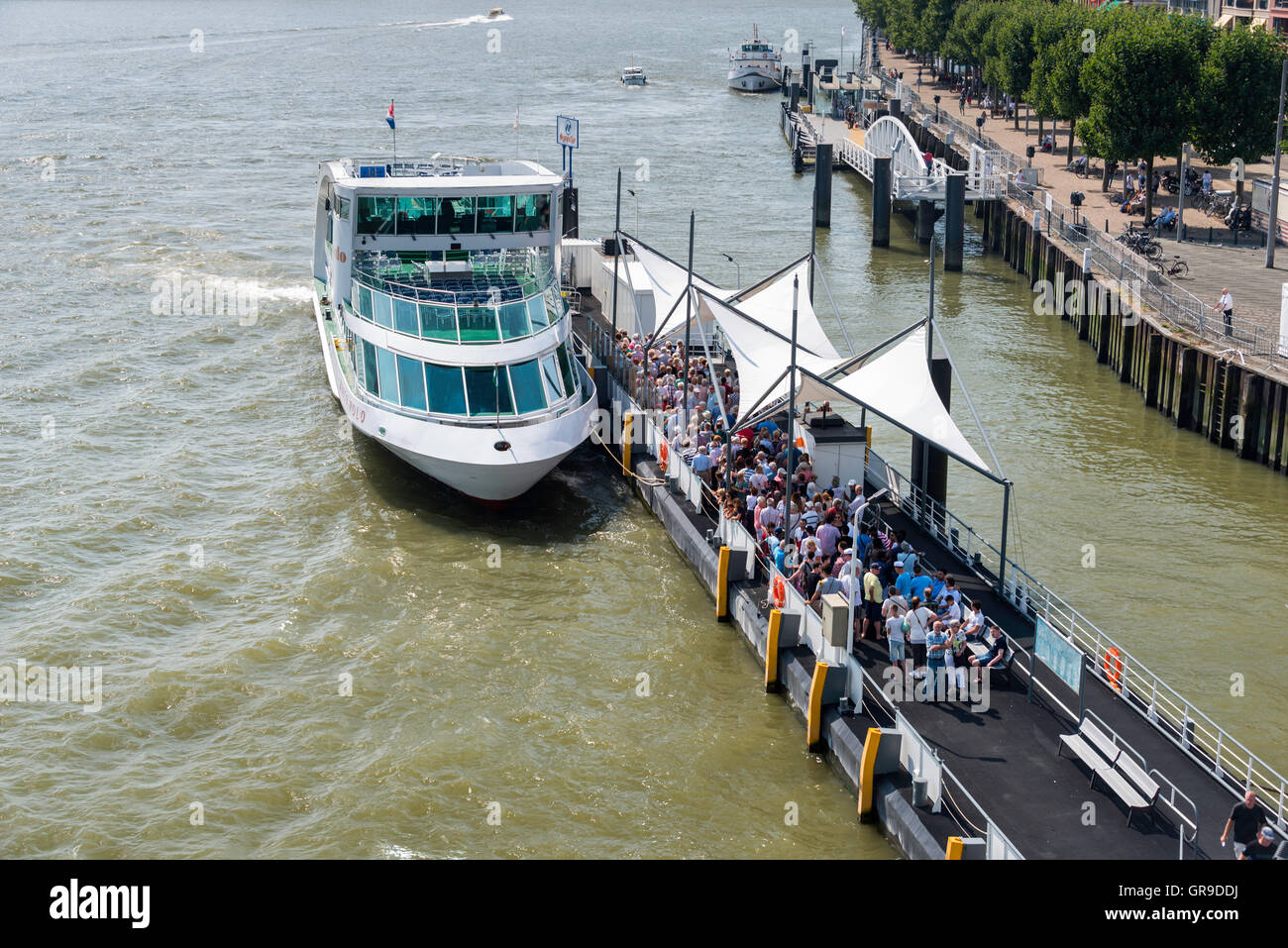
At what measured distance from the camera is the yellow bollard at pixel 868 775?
1748 cm

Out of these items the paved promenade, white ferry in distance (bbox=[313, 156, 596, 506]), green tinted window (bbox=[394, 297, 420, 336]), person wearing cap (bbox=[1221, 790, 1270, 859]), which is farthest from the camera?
the paved promenade

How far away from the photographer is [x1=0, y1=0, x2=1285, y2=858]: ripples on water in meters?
18.8

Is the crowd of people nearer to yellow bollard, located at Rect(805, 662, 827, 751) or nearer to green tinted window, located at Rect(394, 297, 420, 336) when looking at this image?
yellow bollard, located at Rect(805, 662, 827, 751)

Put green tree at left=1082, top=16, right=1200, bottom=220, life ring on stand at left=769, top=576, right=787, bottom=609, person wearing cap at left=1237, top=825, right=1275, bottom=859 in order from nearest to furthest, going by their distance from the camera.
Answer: person wearing cap at left=1237, top=825, right=1275, bottom=859 < life ring on stand at left=769, top=576, right=787, bottom=609 < green tree at left=1082, top=16, right=1200, bottom=220

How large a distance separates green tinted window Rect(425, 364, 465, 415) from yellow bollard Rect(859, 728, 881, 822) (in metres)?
12.4

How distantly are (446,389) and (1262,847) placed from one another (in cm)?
1735

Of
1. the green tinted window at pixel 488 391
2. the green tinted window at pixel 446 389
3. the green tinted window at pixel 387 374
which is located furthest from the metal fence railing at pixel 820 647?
the green tinted window at pixel 387 374

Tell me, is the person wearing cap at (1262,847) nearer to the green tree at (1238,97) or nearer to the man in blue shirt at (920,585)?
the man in blue shirt at (920,585)

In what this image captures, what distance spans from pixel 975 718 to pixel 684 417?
1139 centimetres

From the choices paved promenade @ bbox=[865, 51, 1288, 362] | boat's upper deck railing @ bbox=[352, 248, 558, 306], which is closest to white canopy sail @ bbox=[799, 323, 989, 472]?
boat's upper deck railing @ bbox=[352, 248, 558, 306]

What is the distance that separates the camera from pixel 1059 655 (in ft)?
59.1

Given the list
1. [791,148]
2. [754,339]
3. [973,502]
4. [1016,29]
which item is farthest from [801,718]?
[791,148]
